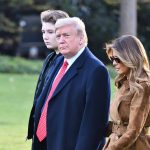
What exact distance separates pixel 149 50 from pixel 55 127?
2469 cm

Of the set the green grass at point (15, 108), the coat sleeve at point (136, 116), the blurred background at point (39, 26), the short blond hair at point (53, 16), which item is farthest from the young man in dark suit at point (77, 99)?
the blurred background at point (39, 26)

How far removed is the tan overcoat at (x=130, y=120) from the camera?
485 cm

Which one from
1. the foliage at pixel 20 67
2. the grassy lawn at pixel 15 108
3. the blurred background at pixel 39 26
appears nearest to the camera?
the grassy lawn at pixel 15 108

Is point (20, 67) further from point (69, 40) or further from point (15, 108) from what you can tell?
point (69, 40)

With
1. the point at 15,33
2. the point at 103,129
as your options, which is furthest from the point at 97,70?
the point at 15,33

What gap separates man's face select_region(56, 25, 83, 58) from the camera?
5.15m

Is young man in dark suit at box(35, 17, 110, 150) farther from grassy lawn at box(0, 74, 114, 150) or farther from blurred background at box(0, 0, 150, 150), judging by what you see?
blurred background at box(0, 0, 150, 150)

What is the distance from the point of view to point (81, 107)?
202 inches

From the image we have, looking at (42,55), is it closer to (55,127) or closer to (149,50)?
(149,50)

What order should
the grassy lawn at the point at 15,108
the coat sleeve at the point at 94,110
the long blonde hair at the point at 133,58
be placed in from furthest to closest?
the grassy lawn at the point at 15,108 → the coat sleeve at the point at 94,110 → the long blonde hair at the point at 133,58

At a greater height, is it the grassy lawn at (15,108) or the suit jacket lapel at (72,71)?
the suit jacket lapel at (72,71)

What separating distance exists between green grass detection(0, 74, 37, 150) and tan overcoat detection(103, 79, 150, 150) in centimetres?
445

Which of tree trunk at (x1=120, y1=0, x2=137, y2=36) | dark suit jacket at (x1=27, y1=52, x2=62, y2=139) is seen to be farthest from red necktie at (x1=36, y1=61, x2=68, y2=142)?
tree trunk at (x1=120, y1=0, x2=137, y2=36)

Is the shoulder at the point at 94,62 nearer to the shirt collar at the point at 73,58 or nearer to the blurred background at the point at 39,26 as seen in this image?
the shirt collar at the point at 73,58
